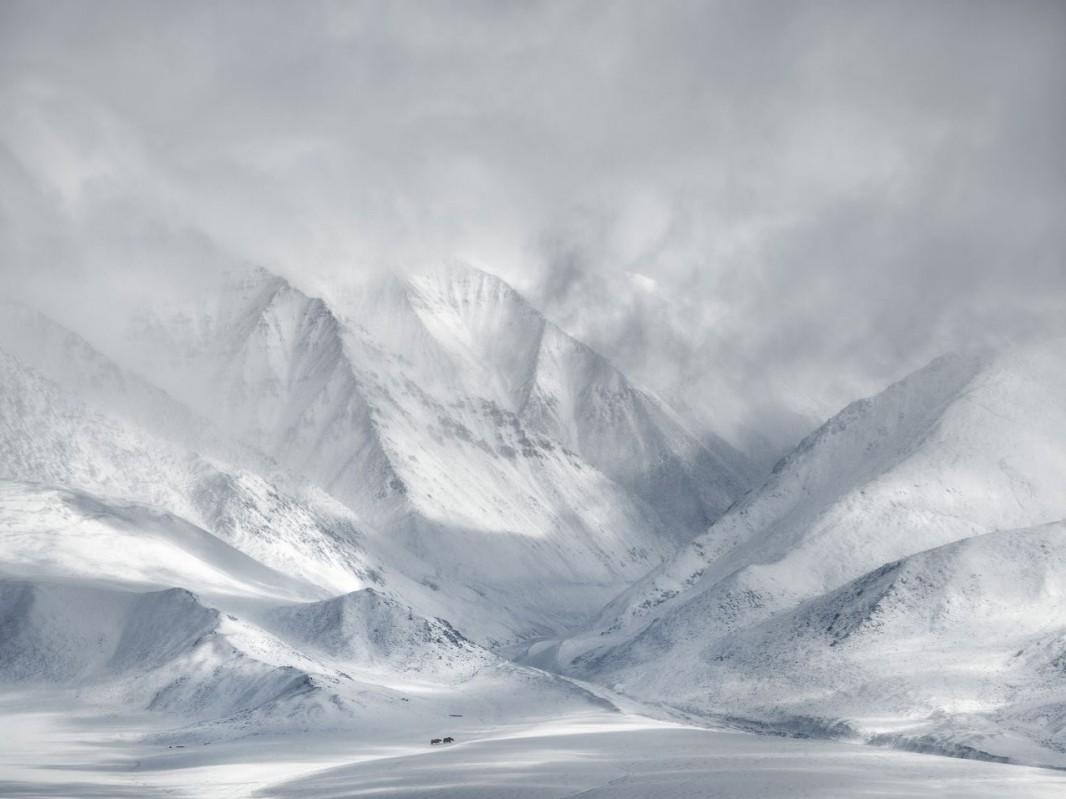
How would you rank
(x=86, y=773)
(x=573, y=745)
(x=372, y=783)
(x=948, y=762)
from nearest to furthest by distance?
(x=372, y=783)
(x=86, y=773)
(x=948, y=762)
(x=573, y=745)

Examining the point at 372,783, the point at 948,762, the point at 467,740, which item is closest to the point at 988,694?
the point at 948,762

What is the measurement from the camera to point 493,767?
5049 inches

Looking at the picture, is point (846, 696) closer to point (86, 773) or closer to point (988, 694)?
point (988, 694)

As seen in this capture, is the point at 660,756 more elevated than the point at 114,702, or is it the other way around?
the point at 114,702

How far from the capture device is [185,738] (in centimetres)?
15925

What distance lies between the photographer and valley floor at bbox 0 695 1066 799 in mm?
113938

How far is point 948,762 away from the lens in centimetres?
13888

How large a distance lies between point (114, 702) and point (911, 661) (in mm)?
101276

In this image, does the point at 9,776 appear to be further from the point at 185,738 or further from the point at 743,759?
the point at 743,759

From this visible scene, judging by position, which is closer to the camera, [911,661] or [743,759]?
[743,759]

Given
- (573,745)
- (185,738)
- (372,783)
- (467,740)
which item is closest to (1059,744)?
(573,745)

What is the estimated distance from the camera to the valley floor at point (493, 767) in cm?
11394

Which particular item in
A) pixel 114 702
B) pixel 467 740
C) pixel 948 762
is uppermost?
pixel 114 702

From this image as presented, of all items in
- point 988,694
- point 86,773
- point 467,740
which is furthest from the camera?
point 988,694
